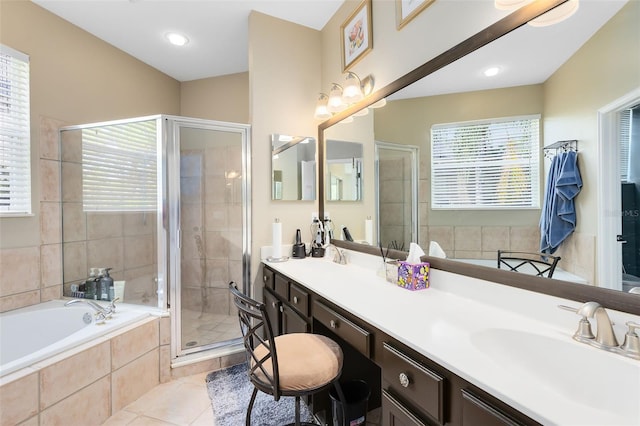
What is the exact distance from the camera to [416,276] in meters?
1.39

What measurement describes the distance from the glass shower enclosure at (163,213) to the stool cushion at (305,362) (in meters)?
1.10

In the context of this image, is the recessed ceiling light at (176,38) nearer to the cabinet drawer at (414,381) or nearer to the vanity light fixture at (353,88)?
the vanity light fixture at (353,88)

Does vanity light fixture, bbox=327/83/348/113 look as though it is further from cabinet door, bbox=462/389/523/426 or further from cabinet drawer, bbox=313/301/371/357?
cabinet door, bbox=462/389/523/426

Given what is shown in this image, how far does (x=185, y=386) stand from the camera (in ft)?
6.34

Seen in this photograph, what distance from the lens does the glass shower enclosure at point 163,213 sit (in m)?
2.07

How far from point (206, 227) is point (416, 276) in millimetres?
1876

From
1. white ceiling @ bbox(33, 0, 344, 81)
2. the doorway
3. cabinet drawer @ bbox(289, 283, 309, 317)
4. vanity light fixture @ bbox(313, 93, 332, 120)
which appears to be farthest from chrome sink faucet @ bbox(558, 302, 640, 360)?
white ceiling @ bbox(33, 0, 344, 81)

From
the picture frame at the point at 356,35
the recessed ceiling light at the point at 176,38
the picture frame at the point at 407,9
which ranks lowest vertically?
the picture frame at the point at 407,9

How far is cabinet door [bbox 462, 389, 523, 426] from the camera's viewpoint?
60 cm

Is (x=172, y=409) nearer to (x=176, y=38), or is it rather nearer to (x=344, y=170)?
(x=344, y=170)

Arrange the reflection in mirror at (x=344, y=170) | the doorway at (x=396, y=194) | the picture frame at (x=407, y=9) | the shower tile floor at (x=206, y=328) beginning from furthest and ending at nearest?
the shower tile floor at (x=206, y=328) → the reflection in mirror at (x=344, y=170) → the doorway at (x=396, y=194) → the picture frame at (x=407, y=9)

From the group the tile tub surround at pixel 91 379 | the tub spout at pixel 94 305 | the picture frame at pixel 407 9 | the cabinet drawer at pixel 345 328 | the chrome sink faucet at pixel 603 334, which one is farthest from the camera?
the tub spout at pixel 94 305

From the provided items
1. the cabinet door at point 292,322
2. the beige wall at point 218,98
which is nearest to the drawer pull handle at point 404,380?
the cabinet door at point 292,322

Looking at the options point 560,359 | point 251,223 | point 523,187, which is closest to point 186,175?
point 251,223
